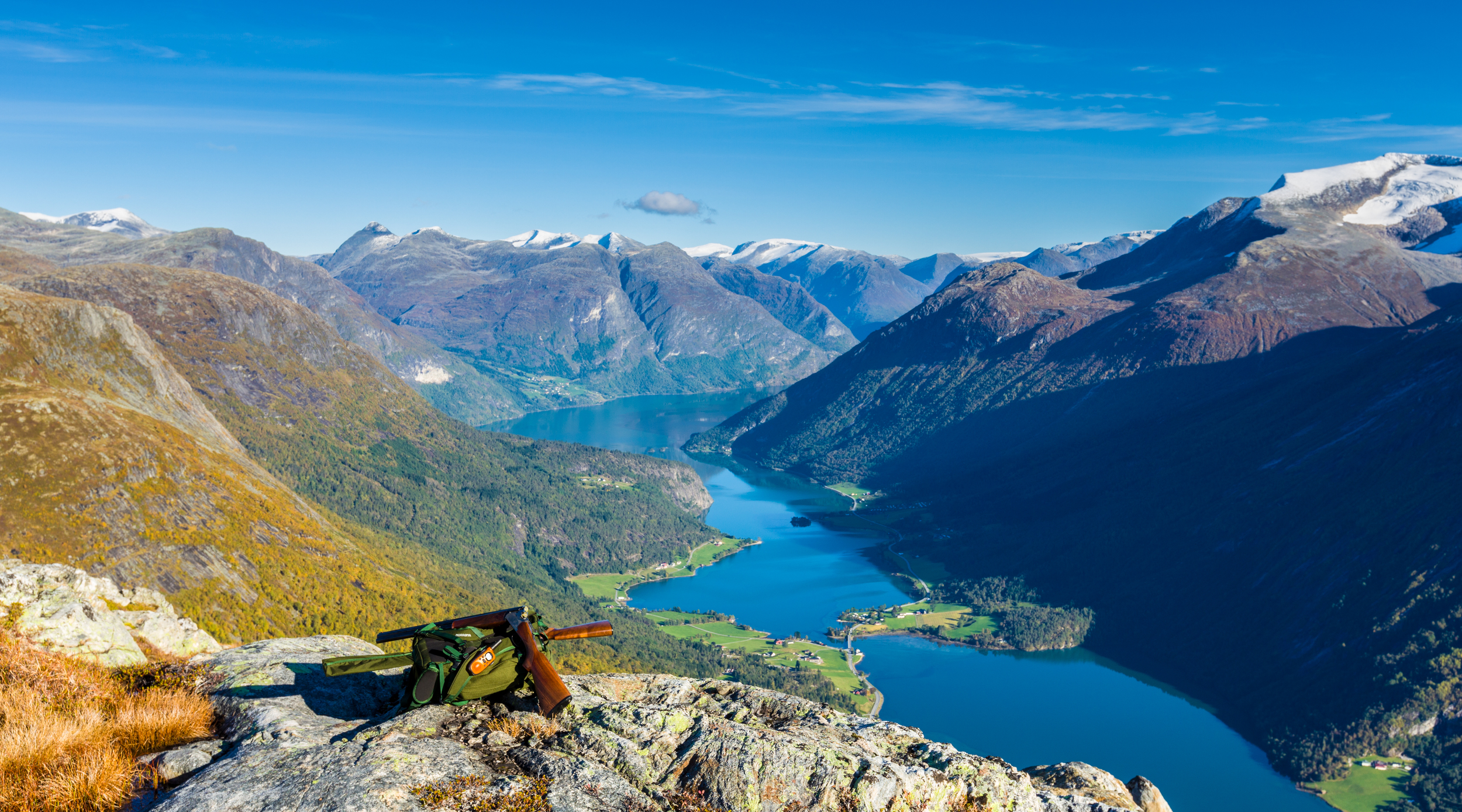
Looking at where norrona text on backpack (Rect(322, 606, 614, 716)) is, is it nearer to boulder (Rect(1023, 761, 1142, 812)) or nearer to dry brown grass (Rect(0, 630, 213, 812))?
dry brown grass (Rect(0, 630, 213, 812))

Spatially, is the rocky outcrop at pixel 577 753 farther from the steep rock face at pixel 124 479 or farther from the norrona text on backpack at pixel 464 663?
the steep rock face at pixel 124 479

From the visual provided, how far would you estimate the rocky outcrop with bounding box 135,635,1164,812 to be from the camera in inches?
516

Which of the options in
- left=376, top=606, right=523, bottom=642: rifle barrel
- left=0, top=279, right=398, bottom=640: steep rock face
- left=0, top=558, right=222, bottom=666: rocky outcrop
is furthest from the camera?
left=0, top=279, right=398, bottom=640: steep rock face

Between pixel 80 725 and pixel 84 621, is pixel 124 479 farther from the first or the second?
pixel 80 725

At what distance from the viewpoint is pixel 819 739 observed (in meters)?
17.9

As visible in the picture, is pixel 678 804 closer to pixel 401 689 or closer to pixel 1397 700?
pixel 401 689

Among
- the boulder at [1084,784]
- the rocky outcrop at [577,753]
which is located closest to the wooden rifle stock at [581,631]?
the rocky outcrop at [577,753]

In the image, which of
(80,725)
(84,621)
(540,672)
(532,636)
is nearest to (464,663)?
(532,636)

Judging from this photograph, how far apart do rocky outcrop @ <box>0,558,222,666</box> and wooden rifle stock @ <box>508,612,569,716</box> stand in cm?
1105

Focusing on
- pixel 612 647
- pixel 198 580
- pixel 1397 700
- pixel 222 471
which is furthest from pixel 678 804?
pixel 1397 700

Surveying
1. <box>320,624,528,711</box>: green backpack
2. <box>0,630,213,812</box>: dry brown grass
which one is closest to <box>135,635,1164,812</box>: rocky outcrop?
<box>320,624,528,711</box>: green backpack

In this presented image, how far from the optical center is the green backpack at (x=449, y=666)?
49.2 ft

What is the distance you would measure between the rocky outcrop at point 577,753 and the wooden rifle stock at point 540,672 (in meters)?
0.94

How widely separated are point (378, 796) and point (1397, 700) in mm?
221849
